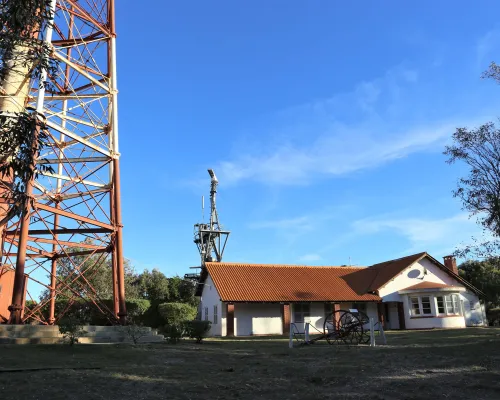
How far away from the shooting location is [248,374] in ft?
34.3

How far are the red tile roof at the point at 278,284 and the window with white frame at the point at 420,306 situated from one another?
9.23 feet

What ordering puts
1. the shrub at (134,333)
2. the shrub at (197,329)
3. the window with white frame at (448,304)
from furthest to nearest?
the window with white frame at (448,304) < the shrub at (197,329) < the shrub at (134,333)

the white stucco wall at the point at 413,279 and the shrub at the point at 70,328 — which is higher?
the white stucco wall at the point at 413,279

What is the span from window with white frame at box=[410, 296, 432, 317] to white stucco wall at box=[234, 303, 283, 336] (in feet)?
33.6

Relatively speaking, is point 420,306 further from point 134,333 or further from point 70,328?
point 70,328

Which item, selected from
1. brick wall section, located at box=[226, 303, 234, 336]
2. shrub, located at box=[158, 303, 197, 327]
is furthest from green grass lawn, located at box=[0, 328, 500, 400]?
shrub, located at box=[158, 303, 197, 327]

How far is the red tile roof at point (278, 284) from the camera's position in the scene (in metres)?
32.5

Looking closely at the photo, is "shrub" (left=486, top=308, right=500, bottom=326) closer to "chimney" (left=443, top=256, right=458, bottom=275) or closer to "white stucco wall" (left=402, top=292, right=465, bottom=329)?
"chimney" (left=443, top=256, right=458, bottom=275)

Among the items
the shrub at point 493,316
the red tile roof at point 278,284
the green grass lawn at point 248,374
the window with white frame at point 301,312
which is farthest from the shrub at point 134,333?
the shrub at point 493,316

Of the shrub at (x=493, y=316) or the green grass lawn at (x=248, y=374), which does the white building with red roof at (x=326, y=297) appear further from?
the green grass lawn at (x=248, y=374)

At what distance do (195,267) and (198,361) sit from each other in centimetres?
3743

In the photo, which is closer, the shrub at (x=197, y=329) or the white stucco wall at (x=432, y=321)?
the shrub at (x=197, y=329)

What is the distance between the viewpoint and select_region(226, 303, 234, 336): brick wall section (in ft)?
102

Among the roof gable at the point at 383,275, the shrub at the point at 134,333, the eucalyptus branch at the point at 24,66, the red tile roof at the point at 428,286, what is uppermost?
the eucalyptus branch at the point at 24,66
